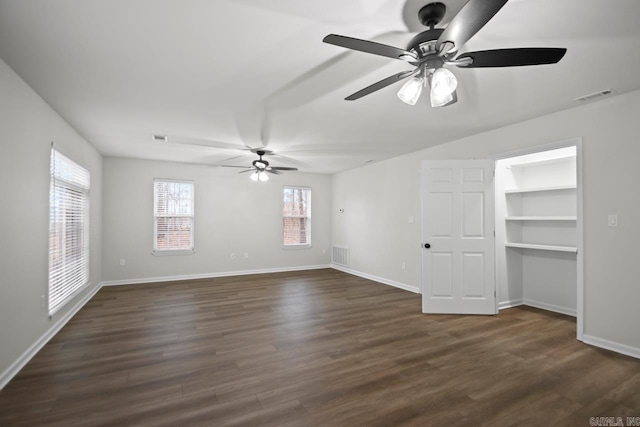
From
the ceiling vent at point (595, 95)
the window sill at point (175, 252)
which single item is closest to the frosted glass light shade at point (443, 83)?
the ceiling vent at point (595, 95)

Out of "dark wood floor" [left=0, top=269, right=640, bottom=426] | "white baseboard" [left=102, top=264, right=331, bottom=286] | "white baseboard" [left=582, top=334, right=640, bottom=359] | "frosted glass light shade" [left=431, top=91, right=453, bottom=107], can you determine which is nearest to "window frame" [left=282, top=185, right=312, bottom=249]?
"white baseboard" [left=102, top=264, right=331, bottom=286]

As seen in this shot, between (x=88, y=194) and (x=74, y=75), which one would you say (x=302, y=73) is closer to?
(x=74, y=75)

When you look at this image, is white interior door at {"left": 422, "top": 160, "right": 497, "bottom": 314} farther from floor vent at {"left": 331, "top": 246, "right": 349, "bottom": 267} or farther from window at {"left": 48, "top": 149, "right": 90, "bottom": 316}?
window at {"left": 48, "top": 149, "right": 90, "bottom": 316}

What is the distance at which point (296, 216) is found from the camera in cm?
791

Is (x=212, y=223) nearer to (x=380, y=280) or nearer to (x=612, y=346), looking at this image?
(x=380, y=280)

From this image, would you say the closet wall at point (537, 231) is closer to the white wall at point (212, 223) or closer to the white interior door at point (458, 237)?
the white interior door at point (458, 237)

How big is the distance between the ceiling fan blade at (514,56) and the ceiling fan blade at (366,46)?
0.33 meters

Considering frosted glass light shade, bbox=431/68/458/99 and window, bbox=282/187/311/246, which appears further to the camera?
window, bbox=282/187/311/246

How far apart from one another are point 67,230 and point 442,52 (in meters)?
4.71

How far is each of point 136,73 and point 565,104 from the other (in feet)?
13.9

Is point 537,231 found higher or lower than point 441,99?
lower

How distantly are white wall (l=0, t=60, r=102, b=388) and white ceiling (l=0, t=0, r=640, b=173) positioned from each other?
23 centimetres

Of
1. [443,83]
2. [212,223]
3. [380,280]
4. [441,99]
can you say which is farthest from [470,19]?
[212,223]

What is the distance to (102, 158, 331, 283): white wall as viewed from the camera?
6090mm
